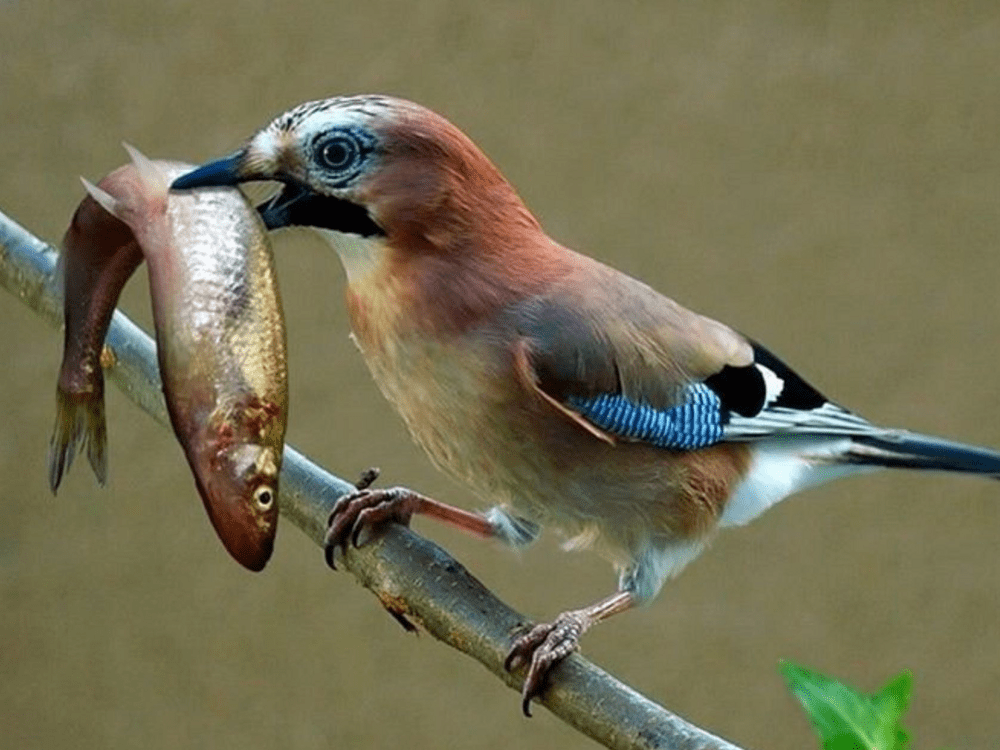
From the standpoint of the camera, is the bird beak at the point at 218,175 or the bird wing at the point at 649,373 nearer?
the bird beak at the point at 218,175

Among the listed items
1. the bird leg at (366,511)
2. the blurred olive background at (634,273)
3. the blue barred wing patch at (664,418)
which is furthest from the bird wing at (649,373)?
the blurred olive background at (634,273)

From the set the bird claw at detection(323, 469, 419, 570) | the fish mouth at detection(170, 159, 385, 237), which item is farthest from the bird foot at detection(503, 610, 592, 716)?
the fish mouth at detection(170, 159, 385, 237)

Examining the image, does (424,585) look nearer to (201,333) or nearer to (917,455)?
(201,333)

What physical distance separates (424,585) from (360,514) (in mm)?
93

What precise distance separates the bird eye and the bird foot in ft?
0.96

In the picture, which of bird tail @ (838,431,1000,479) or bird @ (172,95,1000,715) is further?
bird tail @ (838,431,1000,479)

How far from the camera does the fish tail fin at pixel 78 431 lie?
974 millimetres

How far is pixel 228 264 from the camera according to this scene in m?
0.89

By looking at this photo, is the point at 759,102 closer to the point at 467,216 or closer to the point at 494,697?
the point at 494,697

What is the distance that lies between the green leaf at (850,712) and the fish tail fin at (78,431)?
1.25ft

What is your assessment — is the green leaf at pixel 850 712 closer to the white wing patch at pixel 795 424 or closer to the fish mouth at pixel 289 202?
the fish mouth at pixel 289 202

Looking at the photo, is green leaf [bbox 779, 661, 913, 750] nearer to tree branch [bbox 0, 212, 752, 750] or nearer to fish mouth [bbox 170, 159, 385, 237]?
tree branch [bbox 0, 212, 752, 750]

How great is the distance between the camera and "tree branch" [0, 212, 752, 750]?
38.9 inches

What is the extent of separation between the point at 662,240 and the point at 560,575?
0.46 m
